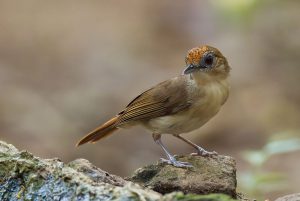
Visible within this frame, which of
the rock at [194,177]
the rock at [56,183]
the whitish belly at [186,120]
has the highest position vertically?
the whitish belly at [186,120]

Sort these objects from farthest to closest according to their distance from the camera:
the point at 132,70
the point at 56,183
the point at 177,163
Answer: the point at 132,70, the point at 177,163, the point at 56,183

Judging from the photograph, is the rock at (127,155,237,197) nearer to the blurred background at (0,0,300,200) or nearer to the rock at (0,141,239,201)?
the rock at (0,141,239,201)

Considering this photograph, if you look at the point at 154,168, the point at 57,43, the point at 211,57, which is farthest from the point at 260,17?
the point at 154,168

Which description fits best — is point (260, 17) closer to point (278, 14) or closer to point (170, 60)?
point (278, 14)

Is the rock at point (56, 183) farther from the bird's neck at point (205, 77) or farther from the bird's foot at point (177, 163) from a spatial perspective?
the bird's neck at point (205, 77)

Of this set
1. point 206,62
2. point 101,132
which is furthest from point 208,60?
point 101,132

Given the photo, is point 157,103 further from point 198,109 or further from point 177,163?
point 177,163

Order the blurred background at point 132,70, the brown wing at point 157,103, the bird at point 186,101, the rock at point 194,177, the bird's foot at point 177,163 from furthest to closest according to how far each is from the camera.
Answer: the blurred background at point 132,70, the brown wing at point 157,103, the bird at point 186,101, the bird's foot at point 177,163, the rock at point 194,177

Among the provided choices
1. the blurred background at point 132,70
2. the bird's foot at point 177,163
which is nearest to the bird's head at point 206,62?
the bird's foot at point 177,163
